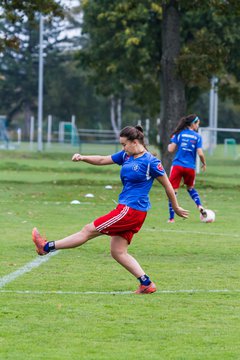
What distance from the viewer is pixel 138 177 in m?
9.80

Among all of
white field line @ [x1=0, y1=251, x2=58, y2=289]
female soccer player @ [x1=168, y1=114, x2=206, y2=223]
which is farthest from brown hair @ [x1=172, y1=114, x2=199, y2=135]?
white field line @ [x1=0, y1=251, x2=58, y2=289]

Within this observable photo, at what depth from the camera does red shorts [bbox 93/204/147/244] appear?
32.0 ft

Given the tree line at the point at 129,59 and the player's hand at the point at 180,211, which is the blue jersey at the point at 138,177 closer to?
the player's hand at the point at 180,211

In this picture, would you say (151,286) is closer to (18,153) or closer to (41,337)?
(41,337)

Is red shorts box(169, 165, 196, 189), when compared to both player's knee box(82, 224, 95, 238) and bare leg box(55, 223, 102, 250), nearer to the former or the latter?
bare leg box(55, 223, 102, 250)

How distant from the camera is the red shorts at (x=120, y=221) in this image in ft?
32.0

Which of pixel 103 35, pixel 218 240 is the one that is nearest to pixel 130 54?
pixel 103 35

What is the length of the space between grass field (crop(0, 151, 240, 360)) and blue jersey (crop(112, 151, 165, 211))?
952mm

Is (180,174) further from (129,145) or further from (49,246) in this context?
(129,145)

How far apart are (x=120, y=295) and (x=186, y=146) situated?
335 inches

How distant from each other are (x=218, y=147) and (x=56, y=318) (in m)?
45.9

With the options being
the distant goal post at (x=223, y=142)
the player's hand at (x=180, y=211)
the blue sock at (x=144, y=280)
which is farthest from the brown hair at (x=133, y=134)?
the distant goal post at (x=223, y=142)

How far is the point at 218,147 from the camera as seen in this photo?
53812mm

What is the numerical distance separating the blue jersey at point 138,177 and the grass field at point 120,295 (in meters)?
0.95
